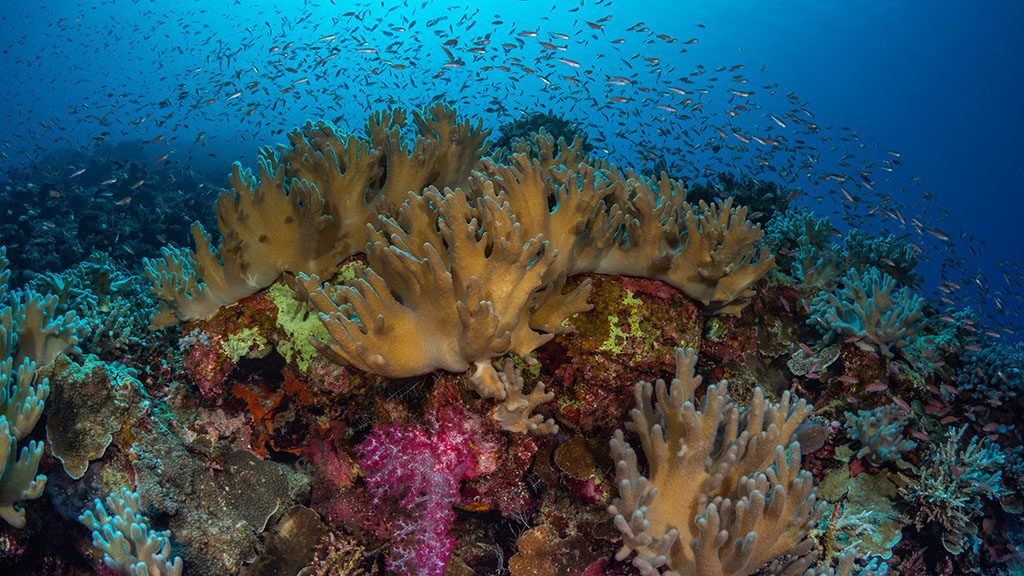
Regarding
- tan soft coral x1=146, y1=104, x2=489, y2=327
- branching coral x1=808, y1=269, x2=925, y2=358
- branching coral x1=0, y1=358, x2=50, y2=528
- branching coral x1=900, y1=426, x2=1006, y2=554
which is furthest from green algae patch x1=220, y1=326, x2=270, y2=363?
branching coral x1=900, y1=426, x2=1006, y2=554

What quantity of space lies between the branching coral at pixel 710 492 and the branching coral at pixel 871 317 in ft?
6.82

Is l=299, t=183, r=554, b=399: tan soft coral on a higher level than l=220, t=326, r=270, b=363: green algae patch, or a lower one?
higher

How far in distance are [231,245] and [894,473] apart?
5.77m

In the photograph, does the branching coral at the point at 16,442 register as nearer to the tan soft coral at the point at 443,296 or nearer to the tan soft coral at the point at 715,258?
the tan soft coral at the point at 443,296

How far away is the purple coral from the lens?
127 inches

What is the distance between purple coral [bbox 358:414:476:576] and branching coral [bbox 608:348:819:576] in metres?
1.10

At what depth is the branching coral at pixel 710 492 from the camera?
251cm

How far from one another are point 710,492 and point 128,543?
3.18 metres

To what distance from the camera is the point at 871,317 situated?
452 centimetres

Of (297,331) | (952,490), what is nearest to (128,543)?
(297,331)

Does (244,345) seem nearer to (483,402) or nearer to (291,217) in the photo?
(291,217)

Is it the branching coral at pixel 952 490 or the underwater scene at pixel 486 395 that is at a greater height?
the underwater scene at pixel 486 395

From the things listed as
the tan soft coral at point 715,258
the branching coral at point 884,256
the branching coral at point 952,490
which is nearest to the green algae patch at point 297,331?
the tan soft coral at point 715,258

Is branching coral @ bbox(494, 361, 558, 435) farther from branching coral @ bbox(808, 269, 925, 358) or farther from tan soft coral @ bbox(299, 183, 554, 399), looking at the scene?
branching coral @ bbox(808, 269, 925, 358)
